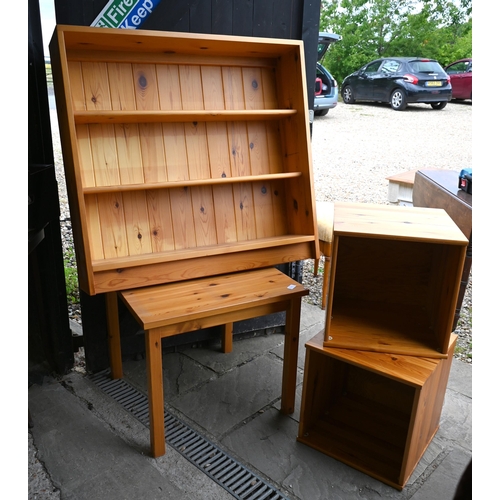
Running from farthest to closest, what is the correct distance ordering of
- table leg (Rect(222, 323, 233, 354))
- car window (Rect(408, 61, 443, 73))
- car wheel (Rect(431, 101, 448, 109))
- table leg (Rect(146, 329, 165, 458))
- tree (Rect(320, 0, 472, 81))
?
car wheel (Rect(431, 101, 448, 109)) → car window (Rect(408, 61, 443, 73)) → tree (Rect(320, 0, 472, 81)) → table leg (Rect(222, 323, 233, 354)) → table leg (Rect(146, 329, 165, 458))

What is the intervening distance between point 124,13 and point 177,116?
1.68 feet

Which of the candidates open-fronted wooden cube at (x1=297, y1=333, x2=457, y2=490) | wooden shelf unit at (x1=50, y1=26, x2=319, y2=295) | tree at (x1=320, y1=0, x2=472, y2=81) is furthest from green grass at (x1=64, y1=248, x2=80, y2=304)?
tree at (x1=320, y1=0, x2=472, y2=81)

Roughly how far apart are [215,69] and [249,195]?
0.62 m

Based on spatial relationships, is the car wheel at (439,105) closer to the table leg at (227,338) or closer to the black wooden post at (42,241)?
the table leg at (227,338)

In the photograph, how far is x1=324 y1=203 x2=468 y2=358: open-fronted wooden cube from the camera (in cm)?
169

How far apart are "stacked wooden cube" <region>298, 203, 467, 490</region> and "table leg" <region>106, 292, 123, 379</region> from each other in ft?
3.23

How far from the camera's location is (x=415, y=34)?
255 inches

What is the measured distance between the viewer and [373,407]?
220 cm

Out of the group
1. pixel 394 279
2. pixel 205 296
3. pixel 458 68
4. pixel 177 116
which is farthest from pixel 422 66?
pixel 205 296

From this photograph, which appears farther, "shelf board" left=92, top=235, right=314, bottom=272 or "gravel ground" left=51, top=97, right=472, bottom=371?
"gravel ground" left=51, top=97, right=472, bottom=371

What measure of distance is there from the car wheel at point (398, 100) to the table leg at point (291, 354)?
20.3 ft

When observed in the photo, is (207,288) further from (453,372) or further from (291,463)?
(453,372)

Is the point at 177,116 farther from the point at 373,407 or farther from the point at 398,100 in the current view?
the point at 398,100

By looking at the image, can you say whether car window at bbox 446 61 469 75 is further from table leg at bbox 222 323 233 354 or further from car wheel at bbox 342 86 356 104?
table leg at bbox 222 323 233 354
